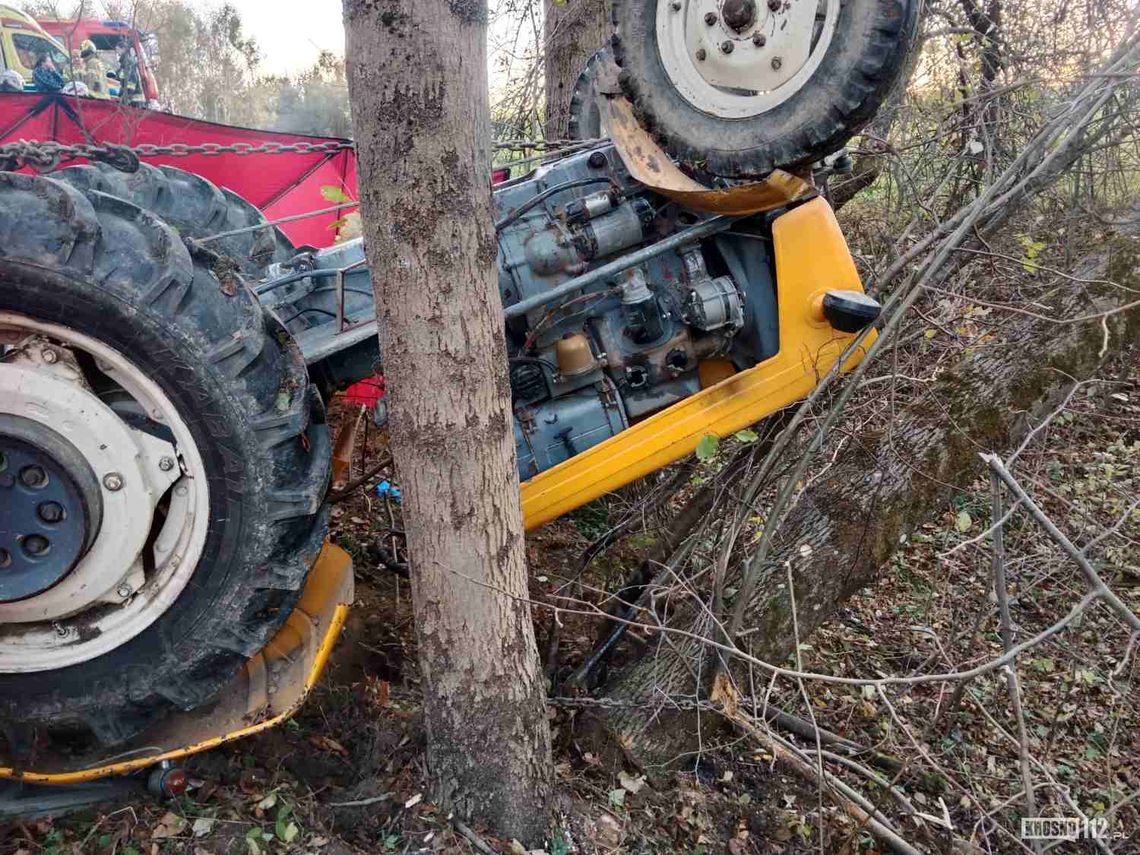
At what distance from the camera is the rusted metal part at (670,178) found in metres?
2.64

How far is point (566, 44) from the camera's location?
4828 millimetres

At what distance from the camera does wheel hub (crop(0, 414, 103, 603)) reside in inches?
84.7

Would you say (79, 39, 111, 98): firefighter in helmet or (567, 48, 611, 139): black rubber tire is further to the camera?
(79, 39, 111, 98): firefighter in helmet

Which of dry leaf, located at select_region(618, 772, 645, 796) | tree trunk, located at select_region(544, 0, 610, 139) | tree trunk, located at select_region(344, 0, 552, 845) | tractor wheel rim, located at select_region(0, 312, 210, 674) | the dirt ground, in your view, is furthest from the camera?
tree trunk, located at select_region(544, 0, 610, 139)

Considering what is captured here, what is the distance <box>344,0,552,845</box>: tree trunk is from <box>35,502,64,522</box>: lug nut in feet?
3.09

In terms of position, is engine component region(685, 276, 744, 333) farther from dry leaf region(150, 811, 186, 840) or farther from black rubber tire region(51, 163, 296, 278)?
dry leaf region(150, 811, 186, 840)

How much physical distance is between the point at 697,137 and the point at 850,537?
148 cm

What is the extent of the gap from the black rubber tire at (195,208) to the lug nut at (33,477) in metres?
1.43

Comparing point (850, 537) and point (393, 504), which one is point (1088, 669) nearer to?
point (850, 537)

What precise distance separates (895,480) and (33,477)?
268cm

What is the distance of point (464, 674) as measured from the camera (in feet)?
7.08

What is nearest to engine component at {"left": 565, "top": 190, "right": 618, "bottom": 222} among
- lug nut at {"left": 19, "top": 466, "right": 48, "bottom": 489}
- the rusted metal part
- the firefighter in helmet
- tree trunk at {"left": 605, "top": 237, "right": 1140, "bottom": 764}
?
the rusted metal part

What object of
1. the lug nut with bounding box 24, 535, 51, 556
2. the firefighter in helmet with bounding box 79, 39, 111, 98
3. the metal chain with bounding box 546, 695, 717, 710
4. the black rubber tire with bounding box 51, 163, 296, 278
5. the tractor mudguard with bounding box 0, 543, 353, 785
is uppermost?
the firefighter in helmet with bounding box 79, 39, 111, 98

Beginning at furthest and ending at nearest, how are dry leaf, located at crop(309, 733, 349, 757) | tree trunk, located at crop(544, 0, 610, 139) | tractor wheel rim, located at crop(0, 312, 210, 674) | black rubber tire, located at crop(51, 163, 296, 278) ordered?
tree trunk, located at crop(544, 0, 610, 139)
black rubber tire, located at crop(51, 163, 296, 278)
dry leaf, located at crop(309, 733, 349, 757)
tractor wheel rim, located at crop(0, 312, 210, 674)
